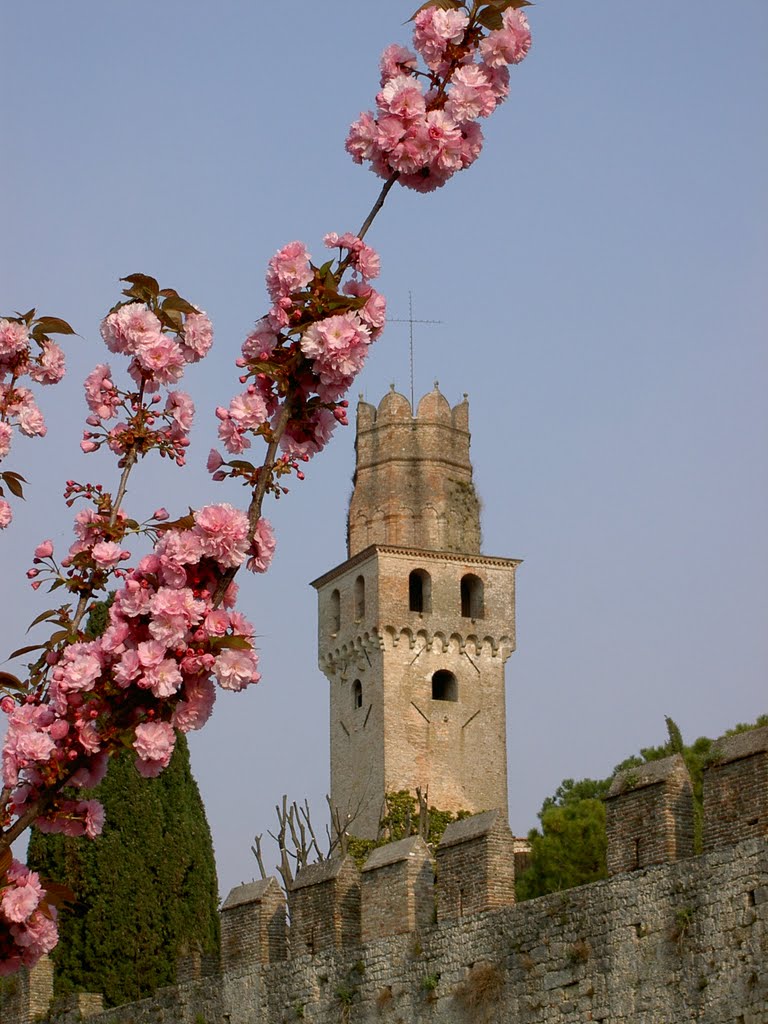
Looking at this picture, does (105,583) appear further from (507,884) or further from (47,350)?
(507,884)

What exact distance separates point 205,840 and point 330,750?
36.3 meters

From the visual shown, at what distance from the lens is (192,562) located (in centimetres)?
751

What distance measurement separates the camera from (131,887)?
23.0 metres

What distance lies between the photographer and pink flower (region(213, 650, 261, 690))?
748cm

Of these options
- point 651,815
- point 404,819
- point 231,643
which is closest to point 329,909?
point 651,815

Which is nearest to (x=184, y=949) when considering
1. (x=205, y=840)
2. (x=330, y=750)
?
(x=205, y=840)

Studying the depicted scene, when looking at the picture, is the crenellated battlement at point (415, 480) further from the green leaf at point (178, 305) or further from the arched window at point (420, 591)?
the green leaf at point (178, 305)

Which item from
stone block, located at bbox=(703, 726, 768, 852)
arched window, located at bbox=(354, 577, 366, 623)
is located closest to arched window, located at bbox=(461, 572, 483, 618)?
arched window, located at bbox=(354, 577, 366, 623)

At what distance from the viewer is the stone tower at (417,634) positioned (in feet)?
189

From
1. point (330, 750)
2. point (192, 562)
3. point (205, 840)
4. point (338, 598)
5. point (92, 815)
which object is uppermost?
point (338, 598)

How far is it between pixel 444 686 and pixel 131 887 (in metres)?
37.1

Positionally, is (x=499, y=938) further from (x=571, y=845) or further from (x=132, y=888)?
(x=571, y=845)

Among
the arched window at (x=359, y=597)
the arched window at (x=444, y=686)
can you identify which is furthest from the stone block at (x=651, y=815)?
the arched window at (x=359, y=597)

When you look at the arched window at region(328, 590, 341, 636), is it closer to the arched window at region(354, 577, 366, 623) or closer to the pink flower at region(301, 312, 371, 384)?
the arched window at region(354, 577, 366, 623)
